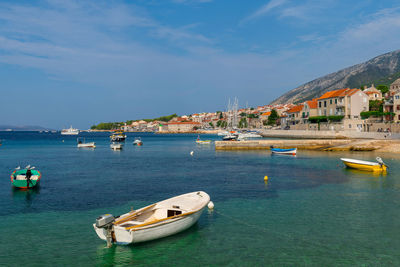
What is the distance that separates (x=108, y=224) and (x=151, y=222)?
5.42ft

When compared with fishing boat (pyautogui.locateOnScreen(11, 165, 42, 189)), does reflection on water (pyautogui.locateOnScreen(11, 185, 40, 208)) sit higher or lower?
lower

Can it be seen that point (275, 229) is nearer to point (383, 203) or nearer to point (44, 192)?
point (383, 203)

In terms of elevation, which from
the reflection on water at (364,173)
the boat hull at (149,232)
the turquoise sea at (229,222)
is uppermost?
the boat hull at (149,232)

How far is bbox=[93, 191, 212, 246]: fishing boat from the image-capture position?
39.6 feet

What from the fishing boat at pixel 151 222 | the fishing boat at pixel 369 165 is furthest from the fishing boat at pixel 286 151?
the fishing boat at pixel 151 222

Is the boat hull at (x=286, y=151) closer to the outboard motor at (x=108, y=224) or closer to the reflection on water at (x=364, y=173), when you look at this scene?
the reflection on water at (x=364, y=173)

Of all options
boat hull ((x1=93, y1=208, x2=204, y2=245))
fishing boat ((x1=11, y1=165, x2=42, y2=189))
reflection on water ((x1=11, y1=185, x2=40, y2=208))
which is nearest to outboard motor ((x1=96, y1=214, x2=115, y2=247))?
boat hull ((x1=93, y1=208, x2=204, y2=245))

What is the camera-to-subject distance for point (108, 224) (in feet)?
39.7

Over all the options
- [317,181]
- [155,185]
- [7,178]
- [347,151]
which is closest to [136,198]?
[155,185]

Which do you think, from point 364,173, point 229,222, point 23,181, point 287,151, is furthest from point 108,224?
point 287,151

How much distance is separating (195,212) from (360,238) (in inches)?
280

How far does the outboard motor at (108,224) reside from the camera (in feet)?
39.0

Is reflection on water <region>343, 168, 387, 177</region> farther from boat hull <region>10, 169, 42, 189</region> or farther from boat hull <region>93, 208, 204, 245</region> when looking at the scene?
boat hull <region>10, 169, 42, 189</region>

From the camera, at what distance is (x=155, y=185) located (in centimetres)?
2561
